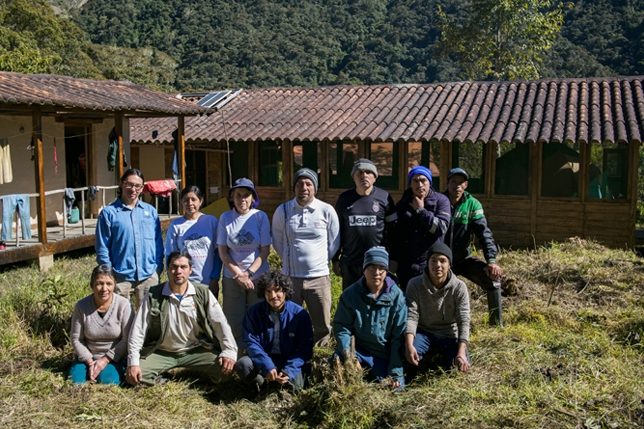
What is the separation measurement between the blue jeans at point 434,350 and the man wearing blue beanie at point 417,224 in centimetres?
65

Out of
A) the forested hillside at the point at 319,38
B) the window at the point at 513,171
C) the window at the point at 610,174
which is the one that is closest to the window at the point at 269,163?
the window at the point at 513,171

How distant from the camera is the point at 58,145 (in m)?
12.6

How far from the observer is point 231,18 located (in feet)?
149

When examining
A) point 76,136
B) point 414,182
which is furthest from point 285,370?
point 76,136

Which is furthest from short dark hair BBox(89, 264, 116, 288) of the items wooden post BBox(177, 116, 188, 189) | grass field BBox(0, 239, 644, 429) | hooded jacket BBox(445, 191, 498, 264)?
wooden post BBox(177, 116, 188, 189)

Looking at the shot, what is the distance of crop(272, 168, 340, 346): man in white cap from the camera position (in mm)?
5512

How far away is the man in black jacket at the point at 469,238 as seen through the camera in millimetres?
6061

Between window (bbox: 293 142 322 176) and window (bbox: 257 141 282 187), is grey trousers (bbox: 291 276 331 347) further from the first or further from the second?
window (bbox: 257 141 282 187)

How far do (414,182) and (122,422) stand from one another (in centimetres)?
303

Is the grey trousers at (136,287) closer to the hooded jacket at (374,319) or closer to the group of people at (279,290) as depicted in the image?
the group of people at (279,290)

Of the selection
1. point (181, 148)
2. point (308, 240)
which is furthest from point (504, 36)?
point (308, 240)

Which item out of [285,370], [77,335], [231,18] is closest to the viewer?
[285,370]

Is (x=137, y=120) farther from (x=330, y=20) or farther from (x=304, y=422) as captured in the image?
(x=330, y=20)

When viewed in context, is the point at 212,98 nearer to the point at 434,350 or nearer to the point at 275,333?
the point at 275,333
